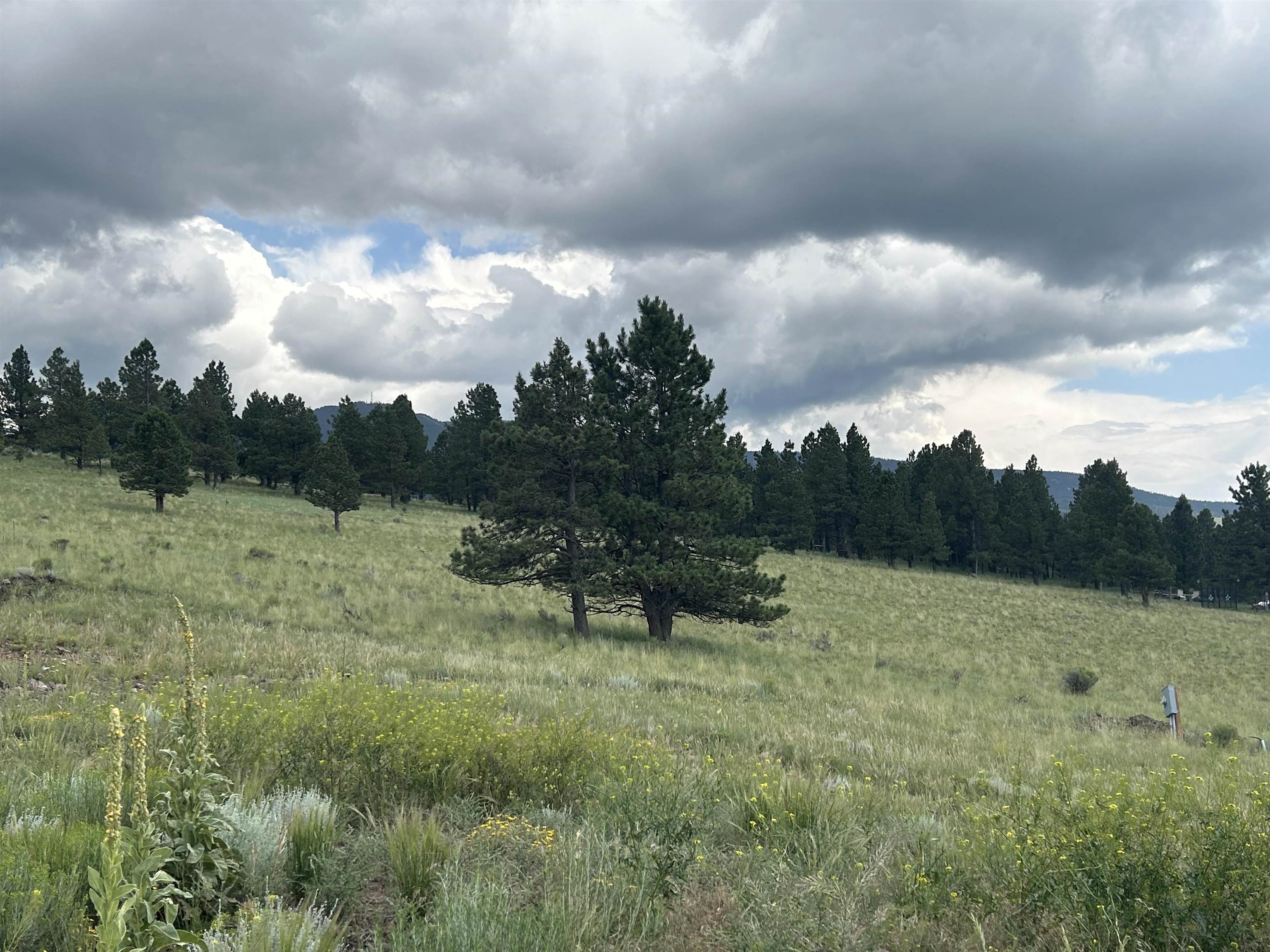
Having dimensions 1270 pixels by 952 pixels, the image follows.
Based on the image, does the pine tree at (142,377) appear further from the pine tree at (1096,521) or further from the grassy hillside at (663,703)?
the pine tree at (1096,521)

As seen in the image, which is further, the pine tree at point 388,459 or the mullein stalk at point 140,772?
the pine tree at point 388,459

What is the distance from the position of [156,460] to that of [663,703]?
1479 inches

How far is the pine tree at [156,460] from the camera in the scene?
37.8 metres

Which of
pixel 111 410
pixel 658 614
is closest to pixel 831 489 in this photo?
pixel 658 614

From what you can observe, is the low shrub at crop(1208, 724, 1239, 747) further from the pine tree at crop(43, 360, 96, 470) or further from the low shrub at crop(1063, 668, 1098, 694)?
the pine tree at crop(43, 360, 96, 470)

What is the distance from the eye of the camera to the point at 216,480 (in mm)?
59219

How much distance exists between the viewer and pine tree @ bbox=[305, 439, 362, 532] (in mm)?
41844

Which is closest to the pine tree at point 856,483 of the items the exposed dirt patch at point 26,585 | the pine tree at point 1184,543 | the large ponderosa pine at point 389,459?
the pine tree at point 1184,543

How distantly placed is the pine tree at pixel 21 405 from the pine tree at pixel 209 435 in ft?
37.9

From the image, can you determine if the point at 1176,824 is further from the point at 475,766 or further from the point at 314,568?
the point at 314,568

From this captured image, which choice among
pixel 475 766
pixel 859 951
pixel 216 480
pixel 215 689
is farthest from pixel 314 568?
pixel 216 480

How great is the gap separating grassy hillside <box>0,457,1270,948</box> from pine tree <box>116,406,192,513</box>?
334cm

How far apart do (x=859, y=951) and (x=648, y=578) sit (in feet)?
52.1

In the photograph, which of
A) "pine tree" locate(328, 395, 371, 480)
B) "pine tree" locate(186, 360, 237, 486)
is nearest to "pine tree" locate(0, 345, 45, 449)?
"pine tree" locate(186, 360, 237, 486)
